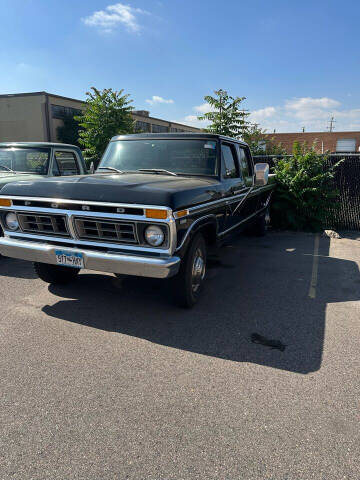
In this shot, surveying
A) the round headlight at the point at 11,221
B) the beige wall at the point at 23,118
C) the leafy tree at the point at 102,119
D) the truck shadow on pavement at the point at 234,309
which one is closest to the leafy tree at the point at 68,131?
the beige wall at the point at 23,118

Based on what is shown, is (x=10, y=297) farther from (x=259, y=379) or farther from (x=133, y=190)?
(x=259, y=379)

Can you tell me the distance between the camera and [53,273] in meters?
4.57

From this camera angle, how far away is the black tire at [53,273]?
14.8ft

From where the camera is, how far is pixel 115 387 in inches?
105

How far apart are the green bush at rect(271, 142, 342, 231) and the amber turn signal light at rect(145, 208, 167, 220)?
→ 20.8ft

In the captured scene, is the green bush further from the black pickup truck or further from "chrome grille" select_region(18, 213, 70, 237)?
"chrome grille" select_region(18, 213, 70, 237)

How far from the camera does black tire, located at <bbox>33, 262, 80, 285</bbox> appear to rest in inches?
177

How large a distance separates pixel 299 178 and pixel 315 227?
4.24ft

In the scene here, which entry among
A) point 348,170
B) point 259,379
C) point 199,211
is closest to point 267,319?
point 259,379

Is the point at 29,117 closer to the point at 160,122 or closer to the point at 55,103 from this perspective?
the point at 55,103

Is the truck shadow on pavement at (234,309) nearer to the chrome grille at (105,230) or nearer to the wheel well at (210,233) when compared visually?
the wheel well at (210,233)

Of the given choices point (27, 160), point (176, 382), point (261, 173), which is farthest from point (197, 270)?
point (27, 160)

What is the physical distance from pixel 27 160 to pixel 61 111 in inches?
1299

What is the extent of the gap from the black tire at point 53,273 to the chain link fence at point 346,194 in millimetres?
6687
